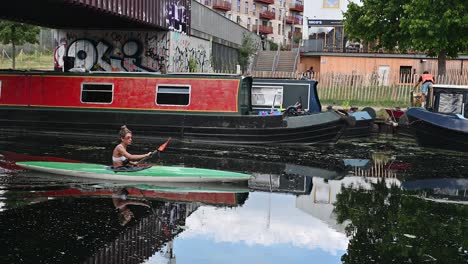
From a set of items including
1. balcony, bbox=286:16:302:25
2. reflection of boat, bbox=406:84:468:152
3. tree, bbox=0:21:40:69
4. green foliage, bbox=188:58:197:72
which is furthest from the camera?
balcony, bbox=286:16:302:25

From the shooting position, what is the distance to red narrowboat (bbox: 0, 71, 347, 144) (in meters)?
17.7

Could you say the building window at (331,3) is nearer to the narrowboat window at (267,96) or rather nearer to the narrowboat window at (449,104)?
the narrowboat window at (267,96)

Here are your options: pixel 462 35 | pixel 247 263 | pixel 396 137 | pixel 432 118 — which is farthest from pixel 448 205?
pixel 462 35

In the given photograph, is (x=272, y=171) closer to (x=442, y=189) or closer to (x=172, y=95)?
(x=442, y=189)

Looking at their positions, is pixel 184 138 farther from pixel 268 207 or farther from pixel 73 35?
pixel 73 35

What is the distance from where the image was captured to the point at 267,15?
79.3 m

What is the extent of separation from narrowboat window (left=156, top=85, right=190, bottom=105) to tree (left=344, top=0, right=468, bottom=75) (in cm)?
1105

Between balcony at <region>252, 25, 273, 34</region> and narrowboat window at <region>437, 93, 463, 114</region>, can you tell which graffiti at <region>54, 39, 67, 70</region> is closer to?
narrowboat window at <region>437, 93, 463, 114</region>

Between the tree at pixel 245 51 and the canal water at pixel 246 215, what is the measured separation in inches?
1064

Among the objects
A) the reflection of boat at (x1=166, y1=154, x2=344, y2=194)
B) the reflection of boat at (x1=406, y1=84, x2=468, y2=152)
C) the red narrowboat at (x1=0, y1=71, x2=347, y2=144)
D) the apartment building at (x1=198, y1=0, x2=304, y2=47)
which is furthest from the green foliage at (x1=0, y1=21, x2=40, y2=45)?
the apartment building at (x1=198, y1=0, x2=304, y2=47)

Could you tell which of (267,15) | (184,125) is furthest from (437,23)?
(267,15)

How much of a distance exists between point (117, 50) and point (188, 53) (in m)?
3.59

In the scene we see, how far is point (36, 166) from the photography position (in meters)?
12.1

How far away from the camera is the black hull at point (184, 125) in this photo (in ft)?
57.5
